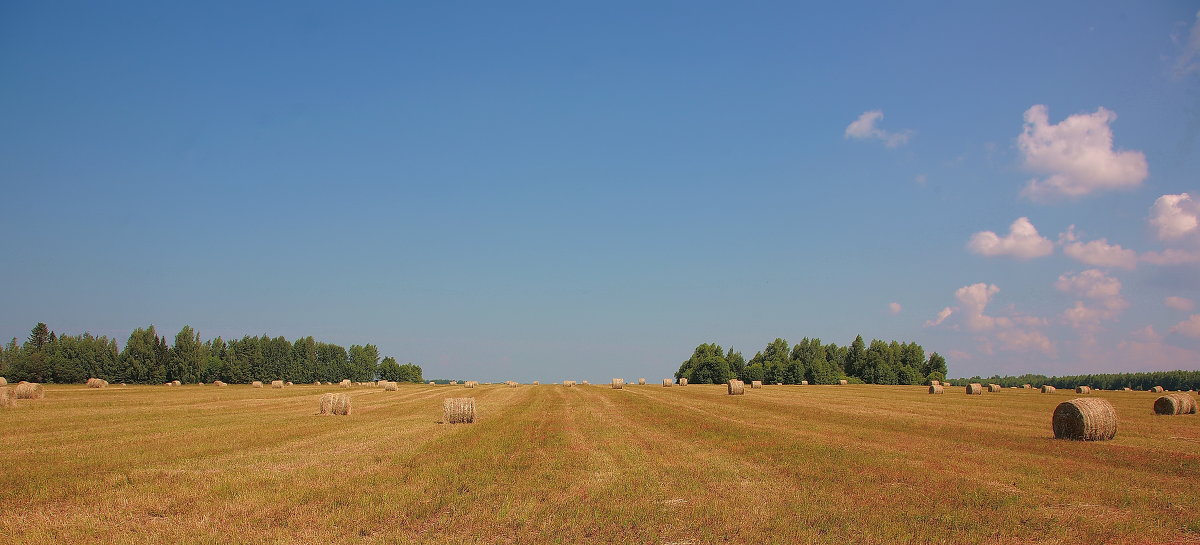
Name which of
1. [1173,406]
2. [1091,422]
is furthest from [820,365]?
[1091,422]

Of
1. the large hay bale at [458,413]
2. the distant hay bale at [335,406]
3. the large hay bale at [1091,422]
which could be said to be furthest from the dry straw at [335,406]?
the large hay bale at [1091,422]

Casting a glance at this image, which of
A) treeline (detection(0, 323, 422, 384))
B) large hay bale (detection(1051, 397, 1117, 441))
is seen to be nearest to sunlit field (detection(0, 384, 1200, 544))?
large hay bale (detection(1051, 397, 1117, 441))

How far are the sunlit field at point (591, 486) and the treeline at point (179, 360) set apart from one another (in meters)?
110

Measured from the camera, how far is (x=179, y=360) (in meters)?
115

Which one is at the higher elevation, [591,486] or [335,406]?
[591,486]

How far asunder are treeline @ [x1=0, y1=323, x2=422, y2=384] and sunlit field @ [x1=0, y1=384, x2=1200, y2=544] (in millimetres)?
109764

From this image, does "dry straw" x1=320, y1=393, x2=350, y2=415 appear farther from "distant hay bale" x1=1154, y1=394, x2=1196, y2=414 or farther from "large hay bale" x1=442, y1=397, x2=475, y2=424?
"distant hay bale" x1=1154, y1=394, x2=1196, y2=414

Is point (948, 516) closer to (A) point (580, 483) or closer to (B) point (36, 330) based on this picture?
(A) point (580, 483)

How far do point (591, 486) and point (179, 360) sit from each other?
130m

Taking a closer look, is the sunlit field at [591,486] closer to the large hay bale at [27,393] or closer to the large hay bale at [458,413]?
the large hay bale at [458,413]

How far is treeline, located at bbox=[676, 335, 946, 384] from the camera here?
13425 cm

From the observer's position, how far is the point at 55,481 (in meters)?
11.7

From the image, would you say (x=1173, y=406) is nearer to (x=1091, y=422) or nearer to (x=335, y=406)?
(x=1091, y=422)

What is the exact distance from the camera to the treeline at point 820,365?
440 ft
